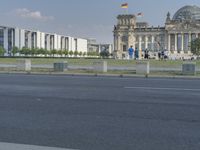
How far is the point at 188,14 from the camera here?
181 meters

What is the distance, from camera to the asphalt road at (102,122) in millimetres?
6145

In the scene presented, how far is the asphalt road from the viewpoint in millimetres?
6145

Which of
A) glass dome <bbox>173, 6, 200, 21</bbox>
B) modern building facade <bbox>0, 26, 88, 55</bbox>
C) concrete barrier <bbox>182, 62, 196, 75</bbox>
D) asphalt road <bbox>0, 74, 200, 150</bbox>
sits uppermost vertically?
glass dome <bbox>173, 6, 200, 21</bbox>

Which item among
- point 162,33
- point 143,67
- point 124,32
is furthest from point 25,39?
point 143,67

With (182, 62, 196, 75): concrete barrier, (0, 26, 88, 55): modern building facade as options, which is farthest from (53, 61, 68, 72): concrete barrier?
(0, 26, 88, 55): modern building facade

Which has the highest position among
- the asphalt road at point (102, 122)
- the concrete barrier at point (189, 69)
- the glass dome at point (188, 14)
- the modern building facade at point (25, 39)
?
the glass dome at point (188, 14)

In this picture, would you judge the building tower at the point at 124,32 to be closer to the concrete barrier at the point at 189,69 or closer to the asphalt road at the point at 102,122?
the concrete barrier at the point at 189,69

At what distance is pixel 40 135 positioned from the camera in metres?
6.60

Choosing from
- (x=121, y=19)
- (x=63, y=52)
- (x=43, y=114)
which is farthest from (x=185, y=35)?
(x=43, y=114)

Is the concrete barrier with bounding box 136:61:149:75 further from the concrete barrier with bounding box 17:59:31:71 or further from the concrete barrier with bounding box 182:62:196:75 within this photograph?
the concrete barrier with bounding box 17:59:31:71

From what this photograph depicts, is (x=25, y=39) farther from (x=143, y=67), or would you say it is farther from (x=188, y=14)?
(x=143, y=67)

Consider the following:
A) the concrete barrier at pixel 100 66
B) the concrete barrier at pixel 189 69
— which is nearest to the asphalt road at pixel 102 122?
the concrete barrier at pixel 189 69

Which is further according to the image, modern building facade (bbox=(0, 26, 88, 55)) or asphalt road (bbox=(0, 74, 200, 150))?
modern building facade (bbox=(0, 26, 88, 55))

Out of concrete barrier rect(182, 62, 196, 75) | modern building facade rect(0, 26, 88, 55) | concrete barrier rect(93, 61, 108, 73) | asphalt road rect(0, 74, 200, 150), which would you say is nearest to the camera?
asphalt road rect(0, 74, 200, 150)
